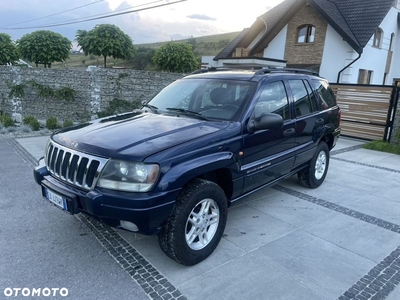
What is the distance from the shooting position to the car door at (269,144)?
3328mm

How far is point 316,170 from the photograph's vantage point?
5.03m

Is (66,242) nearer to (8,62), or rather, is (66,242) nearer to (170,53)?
(170,53)

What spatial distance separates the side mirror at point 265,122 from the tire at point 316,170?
1910 millimetres

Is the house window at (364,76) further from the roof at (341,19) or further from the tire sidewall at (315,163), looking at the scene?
the tire sidewall at (315,163)

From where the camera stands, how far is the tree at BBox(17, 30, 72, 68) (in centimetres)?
1419

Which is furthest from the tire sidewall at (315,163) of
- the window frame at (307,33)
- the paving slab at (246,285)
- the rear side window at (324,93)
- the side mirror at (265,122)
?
the window frame at (307,33)

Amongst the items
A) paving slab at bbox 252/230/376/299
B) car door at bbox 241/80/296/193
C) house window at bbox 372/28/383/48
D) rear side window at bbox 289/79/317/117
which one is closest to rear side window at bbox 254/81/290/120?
car door at bbox 241/80/296/193

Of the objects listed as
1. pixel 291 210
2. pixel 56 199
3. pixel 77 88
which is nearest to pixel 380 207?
pixel 291 210

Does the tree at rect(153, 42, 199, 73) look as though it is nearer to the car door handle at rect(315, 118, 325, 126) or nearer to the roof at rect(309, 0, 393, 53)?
the roof at rect(309, 0, 393, 53)

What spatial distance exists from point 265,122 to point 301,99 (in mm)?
1450

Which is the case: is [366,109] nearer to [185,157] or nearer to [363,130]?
[363,130]

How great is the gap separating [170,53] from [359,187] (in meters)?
10.0

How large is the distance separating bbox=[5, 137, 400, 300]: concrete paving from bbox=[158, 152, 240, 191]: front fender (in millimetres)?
867

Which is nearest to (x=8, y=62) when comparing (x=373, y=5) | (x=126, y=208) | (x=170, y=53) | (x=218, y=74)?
(x=170, y=53)
